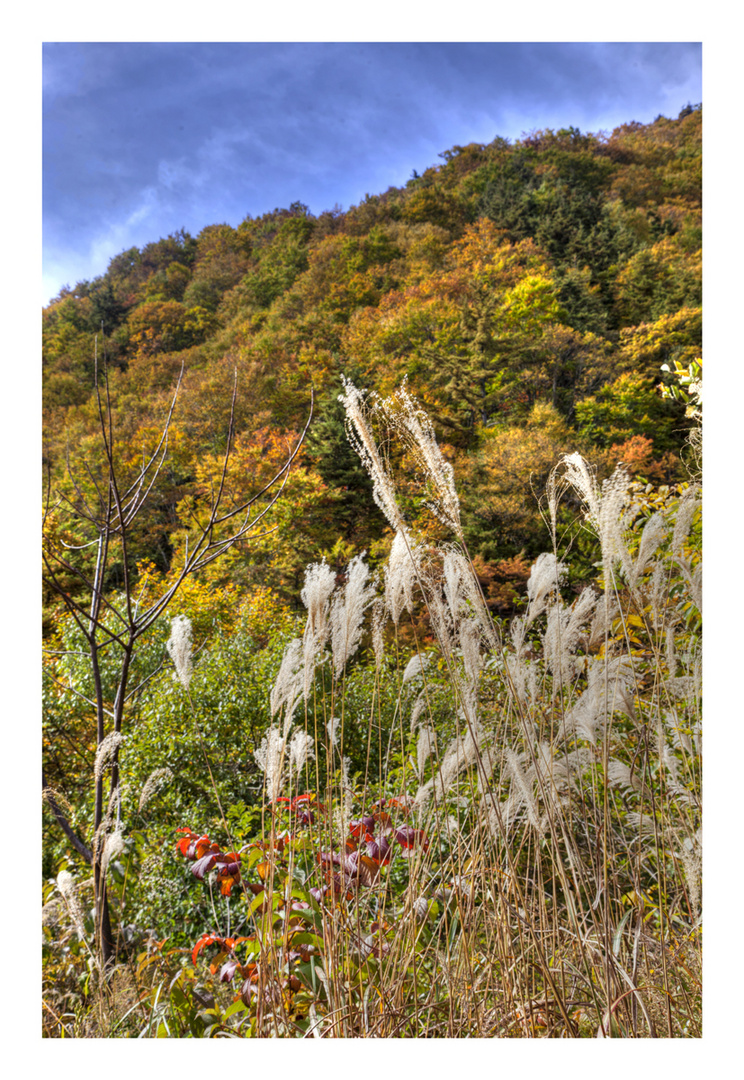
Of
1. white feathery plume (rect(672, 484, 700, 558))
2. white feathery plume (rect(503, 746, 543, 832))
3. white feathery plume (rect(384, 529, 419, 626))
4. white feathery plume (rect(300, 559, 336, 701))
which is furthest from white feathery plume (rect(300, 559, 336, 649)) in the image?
white feathery plume (rect(672, 484, 700, 558))

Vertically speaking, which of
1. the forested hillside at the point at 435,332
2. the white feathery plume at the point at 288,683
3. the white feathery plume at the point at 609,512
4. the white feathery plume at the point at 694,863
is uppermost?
the forested hillside at the point at 435,332

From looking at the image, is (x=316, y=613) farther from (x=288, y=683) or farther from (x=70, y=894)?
(x=70, y=894)

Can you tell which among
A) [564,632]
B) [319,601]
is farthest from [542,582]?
[319,601]

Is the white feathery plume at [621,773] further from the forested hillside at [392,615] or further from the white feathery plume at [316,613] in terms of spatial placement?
the white feathery plume at [316,613]

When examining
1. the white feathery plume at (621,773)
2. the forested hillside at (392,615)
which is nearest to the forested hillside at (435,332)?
the forested hillside at (392,615)

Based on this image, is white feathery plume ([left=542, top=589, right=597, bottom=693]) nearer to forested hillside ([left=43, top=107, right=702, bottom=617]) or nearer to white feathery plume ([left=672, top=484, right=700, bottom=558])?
white feathery plume ([left=672, top=484, right=700, bottom=558])

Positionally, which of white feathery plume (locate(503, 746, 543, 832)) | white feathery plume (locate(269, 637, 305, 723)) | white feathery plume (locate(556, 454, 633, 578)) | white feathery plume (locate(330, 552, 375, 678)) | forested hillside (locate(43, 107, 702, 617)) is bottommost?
white feathery plume (locate(503, 746, 543, 832))
